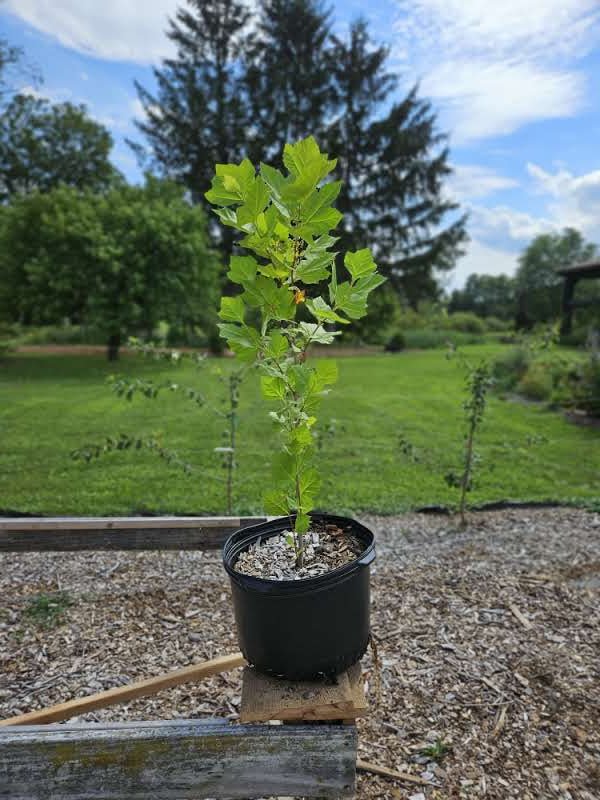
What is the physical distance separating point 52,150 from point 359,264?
30390 millimetres

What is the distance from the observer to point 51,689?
7.31ft

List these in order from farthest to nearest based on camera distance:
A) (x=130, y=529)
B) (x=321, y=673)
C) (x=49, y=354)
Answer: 1. (x=49, y=354)
2. (x=130, y=529)
3. (x=321, y=673)

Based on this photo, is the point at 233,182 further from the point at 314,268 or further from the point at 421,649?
the point at 421,649

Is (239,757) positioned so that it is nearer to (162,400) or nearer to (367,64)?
(162,400)

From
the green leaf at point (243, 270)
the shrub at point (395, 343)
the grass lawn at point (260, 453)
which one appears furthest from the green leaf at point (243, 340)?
the shrub at point (395, 343)

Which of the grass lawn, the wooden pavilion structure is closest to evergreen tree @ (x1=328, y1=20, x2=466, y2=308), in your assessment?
the wooden pavilion structure

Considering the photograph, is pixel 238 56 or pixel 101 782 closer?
pixel 101 782

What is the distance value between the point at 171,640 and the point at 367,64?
91.7 feet

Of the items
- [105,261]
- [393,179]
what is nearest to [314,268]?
[105,261]

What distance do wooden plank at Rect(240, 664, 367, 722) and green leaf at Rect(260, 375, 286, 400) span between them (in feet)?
2.33

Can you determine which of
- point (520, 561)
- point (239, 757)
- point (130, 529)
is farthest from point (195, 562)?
point (239, 757)

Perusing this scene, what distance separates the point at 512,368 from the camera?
500 inches

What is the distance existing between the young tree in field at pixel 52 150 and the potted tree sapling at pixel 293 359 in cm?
2745

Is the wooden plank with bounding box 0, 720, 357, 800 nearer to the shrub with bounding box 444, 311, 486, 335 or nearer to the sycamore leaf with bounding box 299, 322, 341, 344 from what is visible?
the sycamore leaf with bounding box 299, 322, 341, 344
